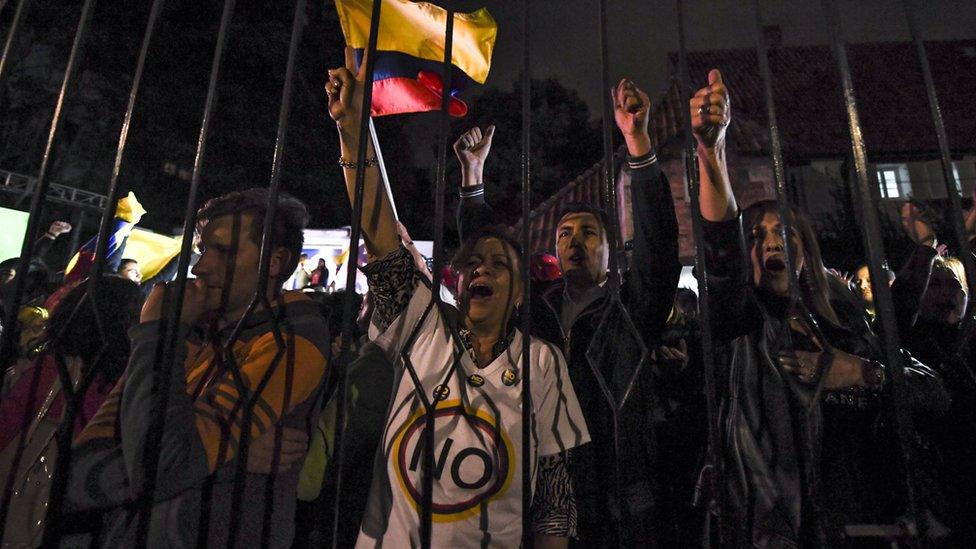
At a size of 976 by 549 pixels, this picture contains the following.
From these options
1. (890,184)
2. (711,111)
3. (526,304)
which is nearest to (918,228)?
(711,111)

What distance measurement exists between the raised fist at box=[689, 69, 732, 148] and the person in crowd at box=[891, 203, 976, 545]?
1.46 m

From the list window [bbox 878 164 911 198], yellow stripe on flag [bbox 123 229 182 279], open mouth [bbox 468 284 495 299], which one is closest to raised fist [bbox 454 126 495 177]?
open mouth [bbox 468 284 495 299]

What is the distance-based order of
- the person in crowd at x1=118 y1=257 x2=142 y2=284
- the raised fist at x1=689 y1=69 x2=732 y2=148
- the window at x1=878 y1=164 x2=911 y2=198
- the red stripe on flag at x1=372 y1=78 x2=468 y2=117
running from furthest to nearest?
the window at x1=878 y1=164 x2=911 y2=198, the person in crowd at x1=118 y1=257 x2=142 y2=284, the red stripe on flag at x1=372 y1=78 x2=468 y2=117, the raised fist at x1=689 y1=69 x2=732 y2=148

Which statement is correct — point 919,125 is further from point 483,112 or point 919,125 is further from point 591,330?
point 591,330

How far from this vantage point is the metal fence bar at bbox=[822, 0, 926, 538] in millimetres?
1154

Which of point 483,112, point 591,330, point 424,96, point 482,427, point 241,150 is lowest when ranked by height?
point 482,427

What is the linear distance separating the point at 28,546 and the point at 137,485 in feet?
2.38

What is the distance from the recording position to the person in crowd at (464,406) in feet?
5.03

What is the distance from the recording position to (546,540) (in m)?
1.64

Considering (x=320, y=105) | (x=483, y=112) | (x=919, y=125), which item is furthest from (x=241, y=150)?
(x=919, y=125)

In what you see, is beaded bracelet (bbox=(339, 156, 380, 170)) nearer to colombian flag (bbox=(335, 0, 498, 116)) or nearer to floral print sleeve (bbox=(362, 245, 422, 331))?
floral print sleeve (bbox=(362, 245, 422, 331))

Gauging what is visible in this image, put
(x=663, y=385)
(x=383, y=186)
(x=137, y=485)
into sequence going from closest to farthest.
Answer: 1. (x=137, y=485)
2. (x=383, y=186)
3. (x=663, y=385)

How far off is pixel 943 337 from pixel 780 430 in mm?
1368

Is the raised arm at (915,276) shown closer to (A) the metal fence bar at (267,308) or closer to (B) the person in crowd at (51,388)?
(A) the metal fence bar at (267,308)
